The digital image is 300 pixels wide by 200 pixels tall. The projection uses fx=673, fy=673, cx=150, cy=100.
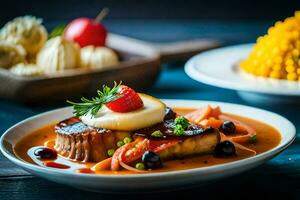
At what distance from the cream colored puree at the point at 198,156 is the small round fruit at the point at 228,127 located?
8cm

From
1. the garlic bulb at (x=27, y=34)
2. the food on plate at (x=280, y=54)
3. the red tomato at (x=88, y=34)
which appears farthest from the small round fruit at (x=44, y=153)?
the red tomato at (x=88, y=34)

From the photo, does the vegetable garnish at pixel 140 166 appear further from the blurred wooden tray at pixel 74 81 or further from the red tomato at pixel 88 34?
the red tomato at pixel 88 34

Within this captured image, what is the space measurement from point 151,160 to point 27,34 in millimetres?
1629

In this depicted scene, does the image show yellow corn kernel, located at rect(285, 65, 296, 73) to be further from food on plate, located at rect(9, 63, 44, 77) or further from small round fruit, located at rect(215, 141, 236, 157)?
food on plate, located at rect(9, 63, 44, 77)

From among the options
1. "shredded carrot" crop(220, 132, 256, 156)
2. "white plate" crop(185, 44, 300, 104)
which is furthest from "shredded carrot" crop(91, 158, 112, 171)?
"white plate" crop(185, 44, 300, 104)

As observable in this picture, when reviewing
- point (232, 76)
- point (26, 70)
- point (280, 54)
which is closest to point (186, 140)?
point (232, 76)

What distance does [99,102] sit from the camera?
6.04ft

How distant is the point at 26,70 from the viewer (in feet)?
9.18

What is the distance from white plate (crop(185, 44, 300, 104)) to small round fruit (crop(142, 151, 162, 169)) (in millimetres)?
757

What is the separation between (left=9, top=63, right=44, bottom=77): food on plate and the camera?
2783mm

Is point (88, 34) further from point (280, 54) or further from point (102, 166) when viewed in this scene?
point (102, 166)

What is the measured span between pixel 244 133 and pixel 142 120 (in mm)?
352

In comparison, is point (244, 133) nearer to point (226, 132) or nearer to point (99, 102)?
point (226, 132)

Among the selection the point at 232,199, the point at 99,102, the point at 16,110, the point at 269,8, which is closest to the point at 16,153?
the point at 99,102
